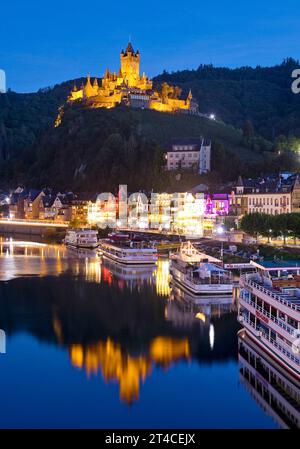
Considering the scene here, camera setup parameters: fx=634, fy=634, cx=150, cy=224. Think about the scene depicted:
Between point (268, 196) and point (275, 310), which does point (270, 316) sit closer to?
point (275, 310)

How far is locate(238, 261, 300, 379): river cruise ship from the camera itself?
20141 mm

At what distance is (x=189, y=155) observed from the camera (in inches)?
3297

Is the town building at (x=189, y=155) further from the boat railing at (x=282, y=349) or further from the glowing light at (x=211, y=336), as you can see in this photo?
the boat railing at (x=282, y=349)

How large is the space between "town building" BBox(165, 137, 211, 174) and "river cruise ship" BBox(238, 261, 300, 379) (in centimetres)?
5524

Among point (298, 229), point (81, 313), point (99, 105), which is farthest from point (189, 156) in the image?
point (81, 313)

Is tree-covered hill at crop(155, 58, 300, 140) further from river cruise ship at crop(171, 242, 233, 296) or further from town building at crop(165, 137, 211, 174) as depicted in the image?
river cruise ship at crop(171, 242, 233, 296)

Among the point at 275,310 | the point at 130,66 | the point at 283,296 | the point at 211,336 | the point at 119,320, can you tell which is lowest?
the point at 211,336

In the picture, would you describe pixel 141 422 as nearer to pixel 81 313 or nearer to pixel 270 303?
pixel 270 303

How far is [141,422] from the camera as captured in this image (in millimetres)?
17688

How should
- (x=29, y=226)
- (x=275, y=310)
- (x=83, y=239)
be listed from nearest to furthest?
(x=275, y=310), (x=83, y=239), (x=29, y=226)

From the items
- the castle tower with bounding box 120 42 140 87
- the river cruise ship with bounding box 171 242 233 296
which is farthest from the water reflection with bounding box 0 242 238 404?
the castle tower with bounding box 120 42 140 87

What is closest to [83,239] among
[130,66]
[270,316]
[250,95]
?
[270,316]

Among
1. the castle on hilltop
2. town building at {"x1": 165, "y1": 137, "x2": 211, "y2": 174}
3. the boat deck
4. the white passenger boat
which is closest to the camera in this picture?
A: the boat deck

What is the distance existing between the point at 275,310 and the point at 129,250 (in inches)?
1087
